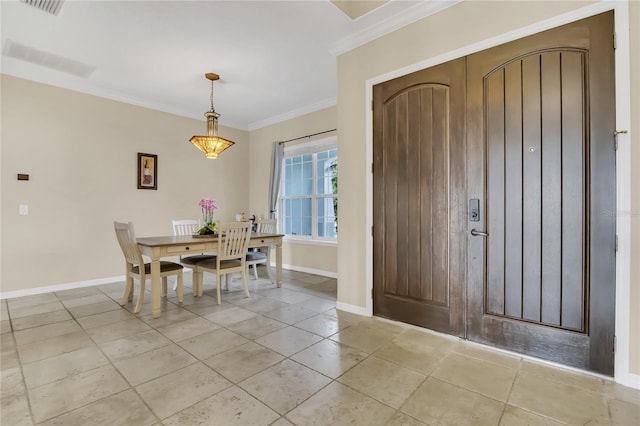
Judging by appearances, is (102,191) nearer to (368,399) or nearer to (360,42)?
(360,42)

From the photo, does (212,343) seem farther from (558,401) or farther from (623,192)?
(623,192)

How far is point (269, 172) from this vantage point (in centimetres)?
583

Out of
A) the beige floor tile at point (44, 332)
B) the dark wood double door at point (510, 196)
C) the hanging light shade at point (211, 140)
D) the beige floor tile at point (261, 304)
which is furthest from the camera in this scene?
the hanging light shade at point (211, 140)

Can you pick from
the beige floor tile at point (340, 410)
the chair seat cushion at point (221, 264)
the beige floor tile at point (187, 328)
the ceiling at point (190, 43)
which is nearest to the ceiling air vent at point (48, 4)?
the ceiling at point (190, 43)

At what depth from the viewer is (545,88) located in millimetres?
2059

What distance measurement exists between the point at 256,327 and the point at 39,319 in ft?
7.31

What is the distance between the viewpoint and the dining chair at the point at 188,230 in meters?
3.88

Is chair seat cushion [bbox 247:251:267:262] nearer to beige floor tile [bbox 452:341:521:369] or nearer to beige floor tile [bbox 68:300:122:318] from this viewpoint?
beige floor tile [bbox 68:300:122:318]

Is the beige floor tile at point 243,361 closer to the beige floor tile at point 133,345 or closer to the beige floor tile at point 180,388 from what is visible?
the beige floor tile at point 180,388

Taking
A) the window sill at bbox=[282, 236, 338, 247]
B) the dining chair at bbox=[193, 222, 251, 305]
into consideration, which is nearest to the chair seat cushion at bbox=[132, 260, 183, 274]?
the dining chair at bbox=[193, 222, 251, 305]

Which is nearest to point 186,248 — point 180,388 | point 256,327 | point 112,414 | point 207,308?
point 207,308

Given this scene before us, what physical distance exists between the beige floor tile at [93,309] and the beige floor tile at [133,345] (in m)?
0.96

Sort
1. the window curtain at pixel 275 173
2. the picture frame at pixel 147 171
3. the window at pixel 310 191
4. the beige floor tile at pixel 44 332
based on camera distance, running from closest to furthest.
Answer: the beige floor tile at pixel 44 332
the picture frame at pixel 147 171
the window at pixel 310 191
the window curtain at pixel 275 173

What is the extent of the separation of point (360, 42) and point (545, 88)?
1753 millimetres
